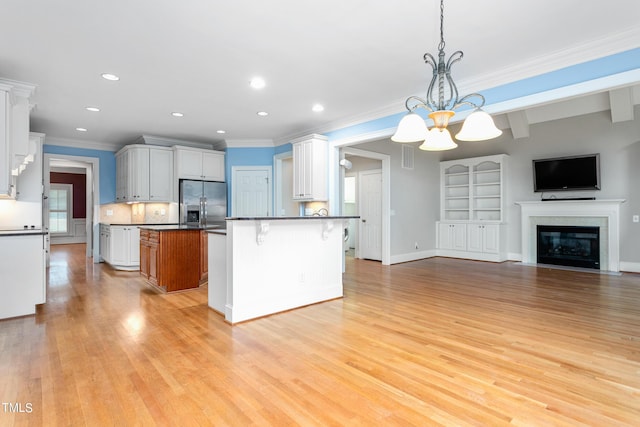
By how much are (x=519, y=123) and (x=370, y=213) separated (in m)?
3.69

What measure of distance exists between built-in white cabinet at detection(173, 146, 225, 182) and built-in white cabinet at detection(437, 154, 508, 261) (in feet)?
18.1

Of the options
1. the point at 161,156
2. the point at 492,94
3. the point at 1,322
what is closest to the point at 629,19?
the point at 492,94

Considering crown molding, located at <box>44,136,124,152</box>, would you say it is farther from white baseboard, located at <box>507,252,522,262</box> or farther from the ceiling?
white baseboard, located at <box>507,252,522,262</box>

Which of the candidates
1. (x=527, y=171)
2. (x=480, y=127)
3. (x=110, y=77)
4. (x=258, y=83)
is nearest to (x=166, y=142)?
(x=110, y=77)

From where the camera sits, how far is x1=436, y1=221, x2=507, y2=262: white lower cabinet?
7.53 m

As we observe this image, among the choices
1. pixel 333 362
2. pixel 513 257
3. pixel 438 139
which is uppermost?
pixel 438 139

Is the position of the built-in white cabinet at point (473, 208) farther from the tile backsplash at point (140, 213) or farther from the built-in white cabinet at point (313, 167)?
the tile backsplash at point (140, 213)

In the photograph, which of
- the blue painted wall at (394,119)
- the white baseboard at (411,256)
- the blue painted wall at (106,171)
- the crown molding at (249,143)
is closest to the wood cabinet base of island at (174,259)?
the blue painted wall at (394,119)

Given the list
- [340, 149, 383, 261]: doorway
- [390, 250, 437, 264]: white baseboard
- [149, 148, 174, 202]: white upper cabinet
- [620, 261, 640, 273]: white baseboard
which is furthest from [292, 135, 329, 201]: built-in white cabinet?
[620, 261, 640, 273]: white baseboard

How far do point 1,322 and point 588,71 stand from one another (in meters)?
6.34

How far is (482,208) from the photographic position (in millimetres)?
8062

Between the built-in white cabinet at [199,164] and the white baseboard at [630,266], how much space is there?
8.03 meters

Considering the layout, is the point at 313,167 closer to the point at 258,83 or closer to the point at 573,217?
the point at 258,83

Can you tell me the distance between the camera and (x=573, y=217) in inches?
264
